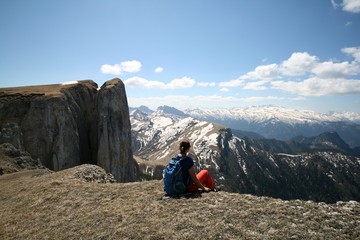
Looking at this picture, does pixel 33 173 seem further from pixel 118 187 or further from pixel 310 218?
pixel 310 218

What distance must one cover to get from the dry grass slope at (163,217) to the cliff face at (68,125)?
61.2 meters

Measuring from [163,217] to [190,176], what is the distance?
341 cm

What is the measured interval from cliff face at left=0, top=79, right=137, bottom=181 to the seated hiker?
68.6 m

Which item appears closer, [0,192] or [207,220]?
[207,220]

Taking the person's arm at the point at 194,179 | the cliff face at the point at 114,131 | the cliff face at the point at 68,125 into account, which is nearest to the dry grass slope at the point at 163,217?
the person's arm at the point at 194,179

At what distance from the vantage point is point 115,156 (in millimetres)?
97938

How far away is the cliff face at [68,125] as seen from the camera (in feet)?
268

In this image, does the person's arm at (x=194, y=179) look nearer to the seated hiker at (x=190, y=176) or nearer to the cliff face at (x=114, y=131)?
the seated hiker at (x=190, y=176)

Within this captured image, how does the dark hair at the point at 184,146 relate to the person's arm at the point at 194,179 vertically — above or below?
above

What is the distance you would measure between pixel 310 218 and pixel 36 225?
16.6 m

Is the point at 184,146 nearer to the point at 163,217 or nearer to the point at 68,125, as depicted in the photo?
the point at 163,217

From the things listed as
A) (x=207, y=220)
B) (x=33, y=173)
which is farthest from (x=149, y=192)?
(x=33, y=173)

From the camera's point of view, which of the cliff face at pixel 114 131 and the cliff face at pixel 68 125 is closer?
the cliff face at pixel 68 125

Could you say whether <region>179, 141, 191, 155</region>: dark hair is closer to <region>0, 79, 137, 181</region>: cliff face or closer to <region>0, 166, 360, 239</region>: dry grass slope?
<region>0, 166, 360, 239</region>: dry grass slope
